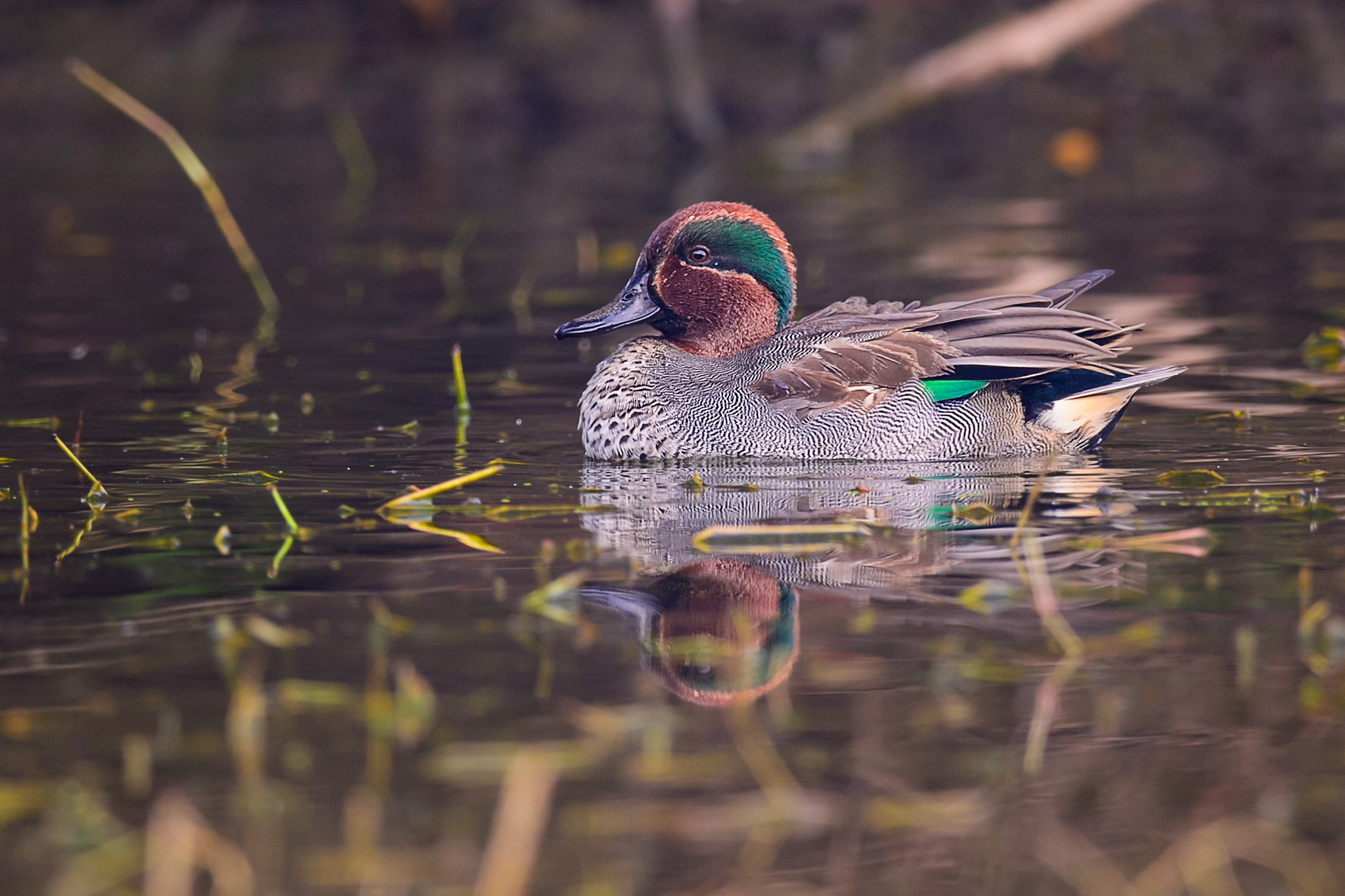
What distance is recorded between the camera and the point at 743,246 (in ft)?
24.6

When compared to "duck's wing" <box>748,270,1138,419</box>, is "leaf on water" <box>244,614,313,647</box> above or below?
below

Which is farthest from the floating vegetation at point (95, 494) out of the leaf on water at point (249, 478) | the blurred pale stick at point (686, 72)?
the blurred pale stick at point (686, 72)

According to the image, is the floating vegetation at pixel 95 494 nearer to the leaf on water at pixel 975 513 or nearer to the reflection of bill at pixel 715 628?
the reflection of bill at pixel 715 628

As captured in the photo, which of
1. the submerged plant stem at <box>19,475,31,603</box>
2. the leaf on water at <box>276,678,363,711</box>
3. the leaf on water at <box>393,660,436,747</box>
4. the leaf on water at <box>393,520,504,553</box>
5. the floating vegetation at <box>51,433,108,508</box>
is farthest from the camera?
the floating vegetation at <box>51,433,108,508</box>

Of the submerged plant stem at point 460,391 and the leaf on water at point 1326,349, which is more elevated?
the leaf on water at point 1326,349

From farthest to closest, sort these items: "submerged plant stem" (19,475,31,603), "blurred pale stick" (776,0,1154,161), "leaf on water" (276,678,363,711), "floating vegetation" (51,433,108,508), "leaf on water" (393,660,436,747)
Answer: "blurred pale stick" (776,0,1154,161), "floating vegetation" (51,433,108,508), "submerged plant stem" (19,475,31,603), "leaf on water" (276,678,363,711), "leaf on water" (393,660,436,747)

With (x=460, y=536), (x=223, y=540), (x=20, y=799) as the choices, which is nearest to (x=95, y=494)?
(x=223, y=540)

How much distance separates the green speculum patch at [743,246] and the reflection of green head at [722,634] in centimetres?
235

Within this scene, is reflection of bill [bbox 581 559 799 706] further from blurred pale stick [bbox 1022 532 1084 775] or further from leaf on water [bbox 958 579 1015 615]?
blurred pale stick [bbox 1022 532 1084 775]

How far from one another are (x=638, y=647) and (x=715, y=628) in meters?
0.24

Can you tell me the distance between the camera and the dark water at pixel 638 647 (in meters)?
3.52

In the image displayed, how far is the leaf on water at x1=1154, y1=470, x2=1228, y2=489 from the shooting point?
6.48 m

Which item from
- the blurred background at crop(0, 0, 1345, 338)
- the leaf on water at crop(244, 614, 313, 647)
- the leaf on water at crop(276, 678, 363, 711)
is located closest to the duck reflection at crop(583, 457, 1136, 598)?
the leaf on water at crop(244, 614, 313, 647)

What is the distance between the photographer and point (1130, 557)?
541 centimetres
